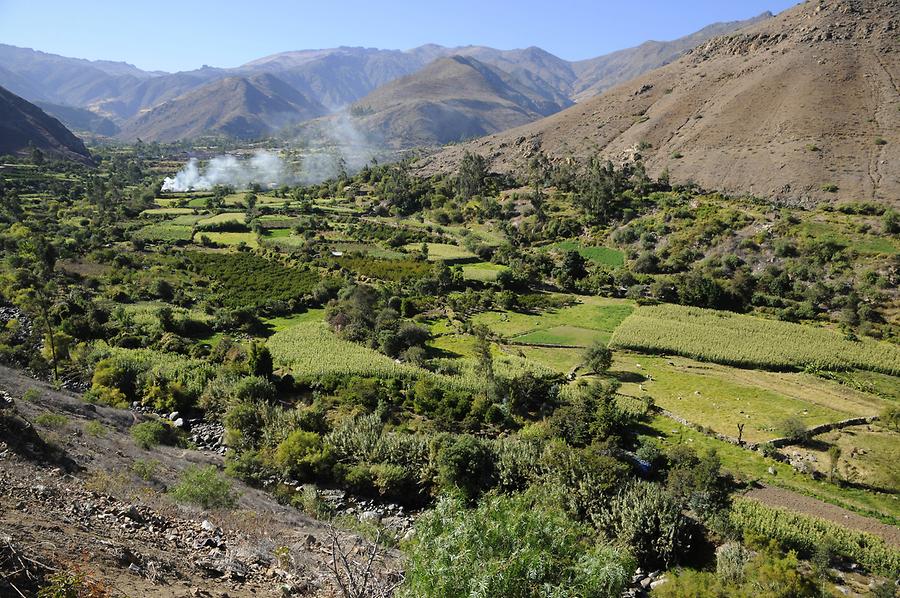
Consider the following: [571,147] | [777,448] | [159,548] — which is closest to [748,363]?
[777,448]

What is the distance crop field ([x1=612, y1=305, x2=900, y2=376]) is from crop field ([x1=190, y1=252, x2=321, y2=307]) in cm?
3747

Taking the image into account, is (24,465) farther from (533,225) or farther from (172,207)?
(172,207)

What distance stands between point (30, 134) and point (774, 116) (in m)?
220

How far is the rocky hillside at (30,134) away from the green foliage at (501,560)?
197 m

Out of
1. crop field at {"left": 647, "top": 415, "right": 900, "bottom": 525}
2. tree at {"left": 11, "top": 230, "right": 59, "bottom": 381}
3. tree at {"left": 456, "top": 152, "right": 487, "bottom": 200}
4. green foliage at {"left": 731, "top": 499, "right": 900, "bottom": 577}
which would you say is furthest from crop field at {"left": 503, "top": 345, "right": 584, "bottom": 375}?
tree at {"left": 456, "top": 152, "right": 487, "bottom": 200}

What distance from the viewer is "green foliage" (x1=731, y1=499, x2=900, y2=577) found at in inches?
889

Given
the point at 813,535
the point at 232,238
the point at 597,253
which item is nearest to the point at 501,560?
the point at 813,535

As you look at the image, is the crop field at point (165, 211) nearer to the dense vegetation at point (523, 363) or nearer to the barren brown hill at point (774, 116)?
the dense vegetation at point (523, 363)

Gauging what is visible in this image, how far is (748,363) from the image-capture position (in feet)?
139

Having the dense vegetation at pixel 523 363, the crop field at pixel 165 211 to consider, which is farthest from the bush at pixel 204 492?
the crop field at pixel 165 211

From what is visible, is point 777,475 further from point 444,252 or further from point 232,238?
point 232,238

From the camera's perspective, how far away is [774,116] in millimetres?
99750

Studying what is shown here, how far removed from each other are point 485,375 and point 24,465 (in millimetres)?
27326

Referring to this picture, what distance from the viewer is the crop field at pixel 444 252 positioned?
76188 mm
